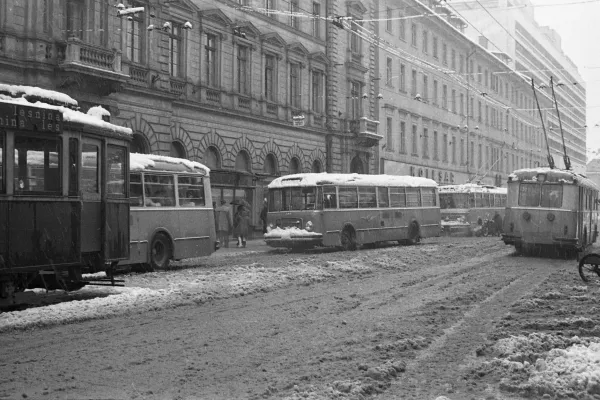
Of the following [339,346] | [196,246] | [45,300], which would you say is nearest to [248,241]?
[196,246]

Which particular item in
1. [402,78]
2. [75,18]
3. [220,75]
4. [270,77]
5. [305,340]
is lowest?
[305,340]

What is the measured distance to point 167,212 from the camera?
18.8 m

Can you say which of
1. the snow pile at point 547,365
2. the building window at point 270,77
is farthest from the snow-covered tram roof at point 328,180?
the snow pile at point 547,365

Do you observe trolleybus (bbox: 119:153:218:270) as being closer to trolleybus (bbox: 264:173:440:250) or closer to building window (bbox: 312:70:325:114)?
trolleybus (bbox: 264:173:440:250)

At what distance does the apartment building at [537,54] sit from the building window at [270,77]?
108 feet

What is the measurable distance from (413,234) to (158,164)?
15.1 meters

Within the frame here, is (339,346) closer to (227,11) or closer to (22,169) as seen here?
(22,169)

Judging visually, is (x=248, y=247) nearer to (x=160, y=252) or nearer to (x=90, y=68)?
(x=90, y=68)

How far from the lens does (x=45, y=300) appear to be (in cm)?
1230

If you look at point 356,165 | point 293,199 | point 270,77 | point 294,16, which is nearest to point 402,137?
point 356,165

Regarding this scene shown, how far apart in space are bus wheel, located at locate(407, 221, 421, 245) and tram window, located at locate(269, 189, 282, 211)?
23.4ft

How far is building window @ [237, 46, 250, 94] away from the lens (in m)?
35.3

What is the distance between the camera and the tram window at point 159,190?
18234 mm

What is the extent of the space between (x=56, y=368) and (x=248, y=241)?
2629cm
